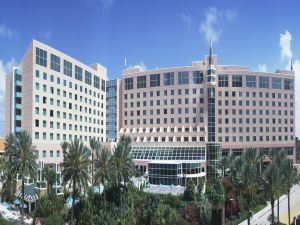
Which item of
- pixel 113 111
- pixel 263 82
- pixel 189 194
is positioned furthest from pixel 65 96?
pixel 263 82

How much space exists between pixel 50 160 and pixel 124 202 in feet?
83.8

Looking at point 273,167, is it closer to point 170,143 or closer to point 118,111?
point 170,143

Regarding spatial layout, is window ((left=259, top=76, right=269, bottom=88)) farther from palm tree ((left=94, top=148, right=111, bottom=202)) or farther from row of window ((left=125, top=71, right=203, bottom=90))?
palm tree ((left=94, top=148, right=111, bottom=202))

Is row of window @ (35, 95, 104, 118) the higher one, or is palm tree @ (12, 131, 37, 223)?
row of window @ (35, 95, 104, 118)

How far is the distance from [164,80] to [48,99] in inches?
1652

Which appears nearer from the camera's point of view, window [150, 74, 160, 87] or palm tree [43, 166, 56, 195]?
palm tree [43, 166, 56, 195]

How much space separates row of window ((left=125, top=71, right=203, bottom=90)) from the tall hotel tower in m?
23.1

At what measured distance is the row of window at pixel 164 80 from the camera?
100500mm

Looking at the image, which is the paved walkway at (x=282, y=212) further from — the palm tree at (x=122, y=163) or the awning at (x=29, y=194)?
the awning at (x=29, y=194)

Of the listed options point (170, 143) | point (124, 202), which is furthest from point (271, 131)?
point (124, 202)

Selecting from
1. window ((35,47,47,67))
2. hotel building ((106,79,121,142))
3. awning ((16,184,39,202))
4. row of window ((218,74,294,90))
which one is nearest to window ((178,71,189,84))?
row of window ((218,74,294,90))

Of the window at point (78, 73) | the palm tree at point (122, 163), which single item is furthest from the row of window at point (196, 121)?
the palm tree at point (122, 163)

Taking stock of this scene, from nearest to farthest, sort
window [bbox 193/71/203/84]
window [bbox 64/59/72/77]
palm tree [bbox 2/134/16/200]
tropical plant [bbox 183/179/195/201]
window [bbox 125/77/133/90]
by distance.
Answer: palm tree [bbox 2/134/16/200] → tropical plant [bbox 183/179/195/201] → window [bbox 64/59/72/77] → window [bbox 193/71/203/84] → window [bbox 125/77/133/90]

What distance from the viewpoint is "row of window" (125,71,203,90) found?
100 metres
